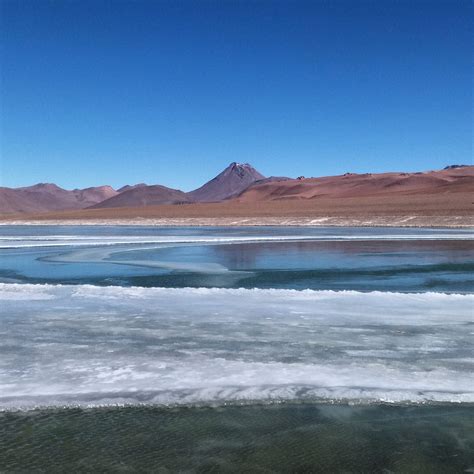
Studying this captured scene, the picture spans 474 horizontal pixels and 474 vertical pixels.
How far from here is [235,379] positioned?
15.3 feet

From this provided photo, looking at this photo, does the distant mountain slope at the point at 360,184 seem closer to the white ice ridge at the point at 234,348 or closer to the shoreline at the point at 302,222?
the shoreline at the point at 302,222

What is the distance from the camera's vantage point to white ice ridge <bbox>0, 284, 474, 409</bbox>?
4402mm

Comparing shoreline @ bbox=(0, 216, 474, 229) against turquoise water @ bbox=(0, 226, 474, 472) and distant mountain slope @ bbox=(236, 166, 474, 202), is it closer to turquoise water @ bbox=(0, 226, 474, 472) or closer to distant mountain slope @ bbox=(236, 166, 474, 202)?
turquoise water @ bbox=(0, 226, 474, 472)

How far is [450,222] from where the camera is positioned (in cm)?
3086

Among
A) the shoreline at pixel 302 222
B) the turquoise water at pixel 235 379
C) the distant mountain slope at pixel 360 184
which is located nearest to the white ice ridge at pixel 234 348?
the turquoise water at pixel 235 379

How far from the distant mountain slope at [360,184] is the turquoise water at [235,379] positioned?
269 ft

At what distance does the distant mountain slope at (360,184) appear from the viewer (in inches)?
3932

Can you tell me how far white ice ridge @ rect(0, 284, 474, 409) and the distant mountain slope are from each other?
3224 inches

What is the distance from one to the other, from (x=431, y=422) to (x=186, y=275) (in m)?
8.03

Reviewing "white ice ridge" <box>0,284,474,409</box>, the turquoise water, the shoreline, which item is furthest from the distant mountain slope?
the turquoise water

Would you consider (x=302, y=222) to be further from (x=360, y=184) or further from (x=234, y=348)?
(x=360, y=184)

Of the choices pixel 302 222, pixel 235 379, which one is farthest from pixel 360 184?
pixel 235 379

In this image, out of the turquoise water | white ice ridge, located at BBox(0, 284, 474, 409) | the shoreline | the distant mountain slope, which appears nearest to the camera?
the turquoise water

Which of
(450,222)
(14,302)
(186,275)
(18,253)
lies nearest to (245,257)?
(186,275)
